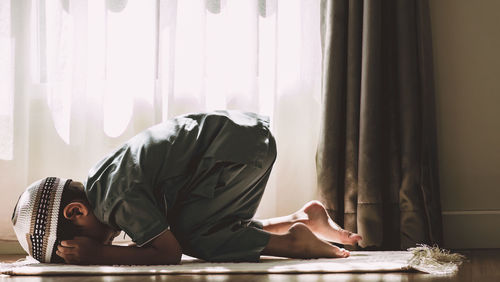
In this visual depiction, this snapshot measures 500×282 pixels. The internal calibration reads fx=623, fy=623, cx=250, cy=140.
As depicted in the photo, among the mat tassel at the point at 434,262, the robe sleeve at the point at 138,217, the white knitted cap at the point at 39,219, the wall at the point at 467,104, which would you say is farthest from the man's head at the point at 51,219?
the wall at the point at 467,104

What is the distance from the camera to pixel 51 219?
5.52 ft

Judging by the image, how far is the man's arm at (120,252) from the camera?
1.67 metres

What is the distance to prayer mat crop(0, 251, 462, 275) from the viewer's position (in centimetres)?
157

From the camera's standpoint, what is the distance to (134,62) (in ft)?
7.60

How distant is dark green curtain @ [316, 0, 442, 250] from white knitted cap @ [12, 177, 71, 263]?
95 cm

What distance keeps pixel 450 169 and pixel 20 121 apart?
1.61m

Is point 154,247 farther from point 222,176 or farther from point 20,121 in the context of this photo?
point 20,121

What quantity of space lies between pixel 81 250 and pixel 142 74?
0.84 metres

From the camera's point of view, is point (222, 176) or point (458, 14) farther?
point (458, 14)

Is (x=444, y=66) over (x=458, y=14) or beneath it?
beneath

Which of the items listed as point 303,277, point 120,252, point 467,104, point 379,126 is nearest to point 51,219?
point 120,252

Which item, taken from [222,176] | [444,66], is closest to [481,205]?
[444,66]

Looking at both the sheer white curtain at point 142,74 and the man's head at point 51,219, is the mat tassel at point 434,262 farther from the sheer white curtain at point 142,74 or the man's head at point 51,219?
the man's head at point 51,219

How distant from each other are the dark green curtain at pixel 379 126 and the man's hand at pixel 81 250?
872mm
